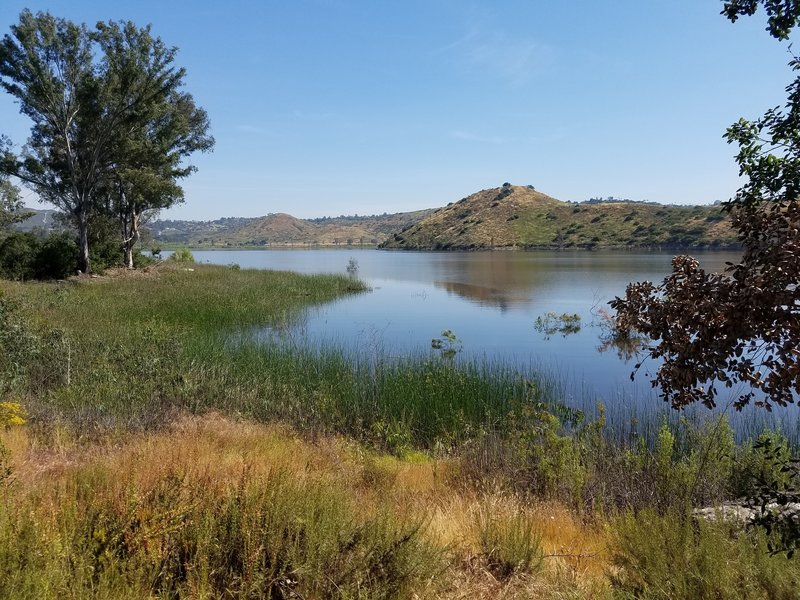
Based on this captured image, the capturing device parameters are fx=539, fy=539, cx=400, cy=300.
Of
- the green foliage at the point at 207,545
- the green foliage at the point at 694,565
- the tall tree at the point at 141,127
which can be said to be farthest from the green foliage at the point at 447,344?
the tall tree at the point at 141,127

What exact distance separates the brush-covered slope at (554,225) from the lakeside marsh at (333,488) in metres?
66.0

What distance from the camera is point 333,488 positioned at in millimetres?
3859

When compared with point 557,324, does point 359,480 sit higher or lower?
higher

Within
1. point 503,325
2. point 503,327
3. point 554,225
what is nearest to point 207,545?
point 503,327

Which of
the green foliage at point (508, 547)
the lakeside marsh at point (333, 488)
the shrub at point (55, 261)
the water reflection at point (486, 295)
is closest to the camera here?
the lakeside marsh at point (333, 488)

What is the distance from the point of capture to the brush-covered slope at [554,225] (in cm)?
7738

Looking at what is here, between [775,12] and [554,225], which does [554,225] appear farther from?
[775,12]

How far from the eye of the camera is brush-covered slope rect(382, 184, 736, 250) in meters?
Result: 77.4

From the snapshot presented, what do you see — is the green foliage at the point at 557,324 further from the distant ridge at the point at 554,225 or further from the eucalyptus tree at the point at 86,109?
the distant ridge at the point at 554,225

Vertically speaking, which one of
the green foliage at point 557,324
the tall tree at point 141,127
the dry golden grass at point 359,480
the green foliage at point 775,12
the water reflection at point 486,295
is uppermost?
the tall tree at point 141,127

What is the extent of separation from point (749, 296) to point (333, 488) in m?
2.85

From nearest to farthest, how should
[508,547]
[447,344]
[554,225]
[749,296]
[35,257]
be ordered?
[749,296]
[508,547]
[447,344]
[35,257]
[554,225]

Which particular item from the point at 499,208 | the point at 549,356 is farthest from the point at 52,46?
the point at 499,208

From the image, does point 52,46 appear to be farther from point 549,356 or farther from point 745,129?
point 745,129
